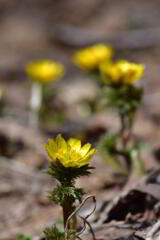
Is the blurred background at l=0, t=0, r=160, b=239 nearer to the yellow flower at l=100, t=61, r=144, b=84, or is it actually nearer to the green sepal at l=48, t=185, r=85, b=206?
the green sepal at l=48, t=185, r=85, b=206

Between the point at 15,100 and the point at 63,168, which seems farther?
the point at 15,100

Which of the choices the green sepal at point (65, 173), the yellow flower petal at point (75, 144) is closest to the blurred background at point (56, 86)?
the yellow flower petal at point (75, 144)

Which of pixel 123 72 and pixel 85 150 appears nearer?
→ pixel 85 150

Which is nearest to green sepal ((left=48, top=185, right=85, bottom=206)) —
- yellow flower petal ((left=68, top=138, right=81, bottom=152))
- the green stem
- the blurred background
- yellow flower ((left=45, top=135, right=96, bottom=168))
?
the green stem

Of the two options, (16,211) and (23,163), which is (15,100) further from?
(16,211)

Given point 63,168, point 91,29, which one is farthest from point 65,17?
point 63,168

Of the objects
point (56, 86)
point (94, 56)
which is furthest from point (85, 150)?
point (56, 86)

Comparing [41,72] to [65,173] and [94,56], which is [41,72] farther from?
[65,173]
